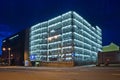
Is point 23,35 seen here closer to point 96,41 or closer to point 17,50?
point 17,50

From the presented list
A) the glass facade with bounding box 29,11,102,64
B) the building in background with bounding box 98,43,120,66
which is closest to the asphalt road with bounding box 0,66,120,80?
the building in background with bounding box 98,43,120,66

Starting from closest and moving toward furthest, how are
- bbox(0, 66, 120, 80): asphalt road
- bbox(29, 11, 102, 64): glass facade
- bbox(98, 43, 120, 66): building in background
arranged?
bbox(0, 66, 120, 80): asphalt road, bbox(98, 43, 120, 66): building in background, bbox(29, 11, 102, 64): glass facade

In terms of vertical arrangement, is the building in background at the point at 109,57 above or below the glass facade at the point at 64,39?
below

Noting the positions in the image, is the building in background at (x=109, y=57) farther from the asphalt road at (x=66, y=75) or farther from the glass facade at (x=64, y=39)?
→ the glass facade at (x=64, y=39)

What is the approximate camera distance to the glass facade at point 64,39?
4355 inches

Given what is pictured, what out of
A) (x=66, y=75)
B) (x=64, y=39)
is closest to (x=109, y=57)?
(x=66, y=75)

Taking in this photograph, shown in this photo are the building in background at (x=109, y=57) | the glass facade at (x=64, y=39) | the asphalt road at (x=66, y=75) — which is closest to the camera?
the asphalt road at (x=66, y=75)

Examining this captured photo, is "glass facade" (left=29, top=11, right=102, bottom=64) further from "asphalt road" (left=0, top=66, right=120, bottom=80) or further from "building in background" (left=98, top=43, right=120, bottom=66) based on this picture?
"asphalt road" (left=0, top=66, right=120, bottom=80)

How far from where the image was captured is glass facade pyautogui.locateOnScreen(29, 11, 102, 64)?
11062 centimetres

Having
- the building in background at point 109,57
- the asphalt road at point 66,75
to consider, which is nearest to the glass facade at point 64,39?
the building in background at point 109,57

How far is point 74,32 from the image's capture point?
110688 millimetres

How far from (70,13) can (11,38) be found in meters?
50.0

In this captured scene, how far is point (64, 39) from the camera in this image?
372 ft

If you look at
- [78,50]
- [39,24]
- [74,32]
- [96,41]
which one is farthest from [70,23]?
[96,41]
